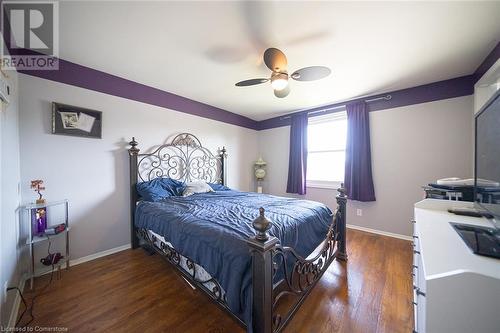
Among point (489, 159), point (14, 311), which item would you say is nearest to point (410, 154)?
point (489, 159)

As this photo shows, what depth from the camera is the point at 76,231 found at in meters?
2.18

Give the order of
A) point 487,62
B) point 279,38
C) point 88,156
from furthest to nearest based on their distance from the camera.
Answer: point 88,156
point 487,62
point 279,38

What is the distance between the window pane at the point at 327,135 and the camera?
11.6 feet

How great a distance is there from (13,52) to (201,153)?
7.88 feet

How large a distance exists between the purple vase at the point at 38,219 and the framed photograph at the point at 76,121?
33.8 inches

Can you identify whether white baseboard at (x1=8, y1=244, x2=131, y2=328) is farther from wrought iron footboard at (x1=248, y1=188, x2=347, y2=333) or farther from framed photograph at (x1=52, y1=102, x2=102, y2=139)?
wrought iron footboard at (x1=248, y1=188, x2=347, y2=333)

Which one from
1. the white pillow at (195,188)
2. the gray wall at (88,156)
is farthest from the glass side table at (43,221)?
the white pillow at (195,188)

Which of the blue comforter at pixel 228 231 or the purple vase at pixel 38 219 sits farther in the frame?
the purple vase at pixel 38 219

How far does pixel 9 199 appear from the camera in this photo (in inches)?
55.7

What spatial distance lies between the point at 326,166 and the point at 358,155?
0.69 meters

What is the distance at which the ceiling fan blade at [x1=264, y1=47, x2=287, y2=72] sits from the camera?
171cm

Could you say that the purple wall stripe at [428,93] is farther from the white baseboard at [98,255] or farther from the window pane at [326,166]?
the white baseboard at [98,255]

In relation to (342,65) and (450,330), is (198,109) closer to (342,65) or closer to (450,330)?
(342,65)

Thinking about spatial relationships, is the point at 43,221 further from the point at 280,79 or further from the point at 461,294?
the point at 461,294
